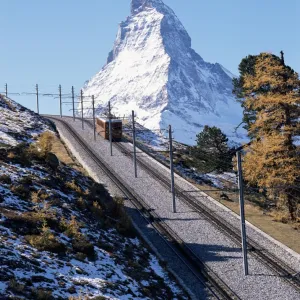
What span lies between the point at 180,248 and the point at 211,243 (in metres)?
2.11

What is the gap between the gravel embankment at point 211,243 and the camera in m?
20.9

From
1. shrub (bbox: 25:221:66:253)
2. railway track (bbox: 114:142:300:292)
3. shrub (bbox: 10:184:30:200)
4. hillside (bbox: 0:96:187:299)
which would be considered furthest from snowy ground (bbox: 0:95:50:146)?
shrub (bbox: 25:221:66:253)

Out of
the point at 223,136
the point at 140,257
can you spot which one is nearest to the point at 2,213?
the point at 140,257

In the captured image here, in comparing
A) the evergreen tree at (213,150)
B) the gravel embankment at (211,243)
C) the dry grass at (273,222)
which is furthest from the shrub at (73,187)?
the evergreen tree at (213,150)

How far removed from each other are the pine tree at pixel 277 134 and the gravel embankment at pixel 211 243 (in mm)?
Result: 3847

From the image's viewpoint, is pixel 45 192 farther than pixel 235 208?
No

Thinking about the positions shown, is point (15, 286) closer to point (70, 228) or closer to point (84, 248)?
point (84, 248)

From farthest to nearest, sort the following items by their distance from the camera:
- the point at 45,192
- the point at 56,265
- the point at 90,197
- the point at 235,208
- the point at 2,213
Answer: the point at 235,208, the point at 90,197, the point at 45,192, the point at 2,213, the point at 56,265

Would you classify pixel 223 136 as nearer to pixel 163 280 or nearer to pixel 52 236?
pixel 163 280

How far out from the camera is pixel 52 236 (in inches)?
704

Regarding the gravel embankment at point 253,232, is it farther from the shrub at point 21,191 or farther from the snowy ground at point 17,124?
the snowy ground at point 17,124

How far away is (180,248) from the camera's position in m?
26.0

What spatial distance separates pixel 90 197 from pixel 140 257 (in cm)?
673

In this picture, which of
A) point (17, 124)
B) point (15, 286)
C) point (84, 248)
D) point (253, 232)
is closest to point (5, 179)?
point (84, 248)
